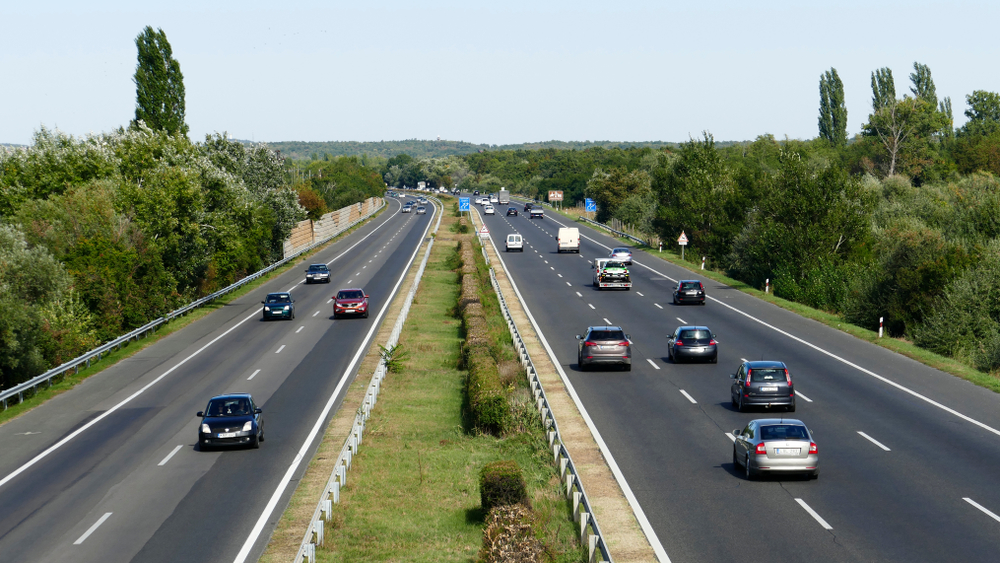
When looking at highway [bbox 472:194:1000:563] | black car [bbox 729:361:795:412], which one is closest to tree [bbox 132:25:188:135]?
highway [bbox 472:194:1000:563]

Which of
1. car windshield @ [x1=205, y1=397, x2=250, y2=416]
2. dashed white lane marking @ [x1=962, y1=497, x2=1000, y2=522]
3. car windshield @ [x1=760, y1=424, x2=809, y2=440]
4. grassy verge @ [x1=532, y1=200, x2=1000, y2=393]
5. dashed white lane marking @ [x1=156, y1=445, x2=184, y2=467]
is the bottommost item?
grassy verge @ [x1=532, y1=200, x2=1000, y2=393]

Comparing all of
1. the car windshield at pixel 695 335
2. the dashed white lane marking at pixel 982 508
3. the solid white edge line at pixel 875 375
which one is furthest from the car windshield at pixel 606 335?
the dashed white lane marking at pixel 982 508

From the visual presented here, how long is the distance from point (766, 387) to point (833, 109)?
148460 millimetres

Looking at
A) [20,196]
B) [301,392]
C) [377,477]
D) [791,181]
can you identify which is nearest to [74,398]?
[301,392]

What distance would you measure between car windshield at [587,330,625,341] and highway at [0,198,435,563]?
9.18 metres

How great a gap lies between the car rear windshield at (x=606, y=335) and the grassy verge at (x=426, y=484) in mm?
5238

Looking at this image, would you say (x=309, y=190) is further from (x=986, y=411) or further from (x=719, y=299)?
Answer: (x=986, y=411)

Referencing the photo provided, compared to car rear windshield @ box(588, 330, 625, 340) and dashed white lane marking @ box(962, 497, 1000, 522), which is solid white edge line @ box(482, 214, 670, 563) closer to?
car rear windshield @ box(588, 330, 625, 340)

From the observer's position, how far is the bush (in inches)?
710

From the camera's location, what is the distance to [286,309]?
169 feet

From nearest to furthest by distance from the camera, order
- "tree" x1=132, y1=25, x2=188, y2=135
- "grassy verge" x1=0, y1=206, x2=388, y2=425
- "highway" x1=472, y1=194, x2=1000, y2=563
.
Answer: "highway" x1=472, y1=194, x2=1000, y2=563 < "grassy verge" x1=0, y1=206, x2=388, y2=425 < "tree" x1=132, y1=25, x2=188, y2=135

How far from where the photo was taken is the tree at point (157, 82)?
239 ft

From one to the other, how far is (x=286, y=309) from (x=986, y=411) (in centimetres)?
3522

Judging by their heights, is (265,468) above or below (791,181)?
below
